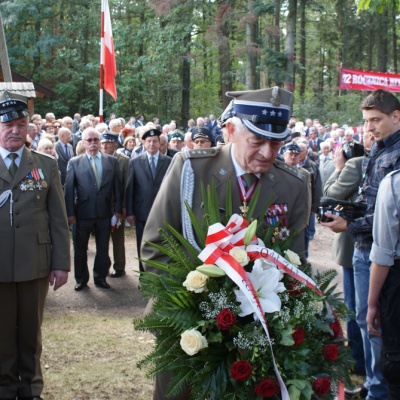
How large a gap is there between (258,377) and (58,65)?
105 ft

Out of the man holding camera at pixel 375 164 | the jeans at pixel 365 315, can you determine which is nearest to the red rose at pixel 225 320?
the man holding camera at pixel 375 164

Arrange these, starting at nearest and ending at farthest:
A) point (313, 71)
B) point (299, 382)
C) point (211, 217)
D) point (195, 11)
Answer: point (299, 382) < point (211, 217) < point (195, 11) < point (313, 71)

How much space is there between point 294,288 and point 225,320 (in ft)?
1.21

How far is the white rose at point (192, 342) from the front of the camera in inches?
78.9

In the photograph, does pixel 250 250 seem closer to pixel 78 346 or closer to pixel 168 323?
pixel 168 323

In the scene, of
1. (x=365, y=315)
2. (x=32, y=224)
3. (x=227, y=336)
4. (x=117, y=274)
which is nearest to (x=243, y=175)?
(x=227, y=336)

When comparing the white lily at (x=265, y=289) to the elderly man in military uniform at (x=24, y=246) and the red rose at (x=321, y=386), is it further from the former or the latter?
the elderly man in military uniform at (x=24, y=246)

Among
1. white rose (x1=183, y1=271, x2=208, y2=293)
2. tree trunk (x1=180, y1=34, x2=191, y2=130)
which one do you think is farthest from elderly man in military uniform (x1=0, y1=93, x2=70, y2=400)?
tree trunk (x1=180, y1=34, x2=191, y2=130)

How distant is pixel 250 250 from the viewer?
2.19 meters

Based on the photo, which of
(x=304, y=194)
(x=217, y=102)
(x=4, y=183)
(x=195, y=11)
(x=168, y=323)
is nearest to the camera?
(x=168, y=323)

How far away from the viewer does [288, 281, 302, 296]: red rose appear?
2.22 meters

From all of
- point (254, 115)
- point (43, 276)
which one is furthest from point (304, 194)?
point (43, 276)

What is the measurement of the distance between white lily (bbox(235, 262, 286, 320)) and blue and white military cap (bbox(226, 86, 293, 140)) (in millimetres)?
661

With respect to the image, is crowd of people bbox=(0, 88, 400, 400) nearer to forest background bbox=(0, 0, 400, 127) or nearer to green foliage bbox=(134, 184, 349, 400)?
green foliage bbox=(134, 184, 349, 400)
